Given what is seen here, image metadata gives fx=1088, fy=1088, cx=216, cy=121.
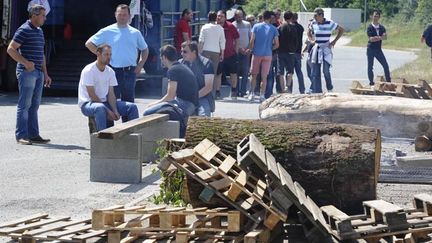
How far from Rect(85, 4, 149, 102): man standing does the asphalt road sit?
95 cm

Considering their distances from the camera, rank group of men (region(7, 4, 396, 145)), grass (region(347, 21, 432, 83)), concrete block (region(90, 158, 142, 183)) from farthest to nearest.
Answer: grass (region(347, 21, 432, 83)) < group of men (region(7, 4, 396, 145)) < concrete block (region(90, 158, 142, 183))

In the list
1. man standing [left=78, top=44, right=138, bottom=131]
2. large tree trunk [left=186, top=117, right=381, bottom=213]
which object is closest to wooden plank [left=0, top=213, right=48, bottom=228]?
large tree trunk [left=186, top=117, right=381, bottom=213]

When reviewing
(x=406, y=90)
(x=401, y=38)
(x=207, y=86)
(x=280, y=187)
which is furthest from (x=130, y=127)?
(x=401, y=38)

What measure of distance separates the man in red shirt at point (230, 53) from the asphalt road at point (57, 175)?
98.3 inches

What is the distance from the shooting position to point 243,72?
21734 mm

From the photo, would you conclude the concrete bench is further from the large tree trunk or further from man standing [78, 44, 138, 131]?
the large tree trunk

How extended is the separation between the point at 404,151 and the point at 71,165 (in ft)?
12.8

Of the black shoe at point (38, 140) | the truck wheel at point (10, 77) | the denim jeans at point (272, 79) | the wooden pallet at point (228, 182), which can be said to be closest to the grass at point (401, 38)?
the denim jeans at point (272, 79)

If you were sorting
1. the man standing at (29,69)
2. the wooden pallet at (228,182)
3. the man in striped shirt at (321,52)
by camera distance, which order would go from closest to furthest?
the wooden pallet at (228,182) < the man standing at (29,69) < the man in striped shirt at (321,52)

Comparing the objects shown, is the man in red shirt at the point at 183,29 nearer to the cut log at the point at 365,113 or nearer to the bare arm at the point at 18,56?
the bare arm at the point at 18,56

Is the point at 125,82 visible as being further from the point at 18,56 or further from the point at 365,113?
the point at 365,113

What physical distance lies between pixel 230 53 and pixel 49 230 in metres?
13.5

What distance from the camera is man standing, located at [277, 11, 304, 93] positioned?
20906 millimetres

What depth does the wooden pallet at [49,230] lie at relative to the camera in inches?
311
